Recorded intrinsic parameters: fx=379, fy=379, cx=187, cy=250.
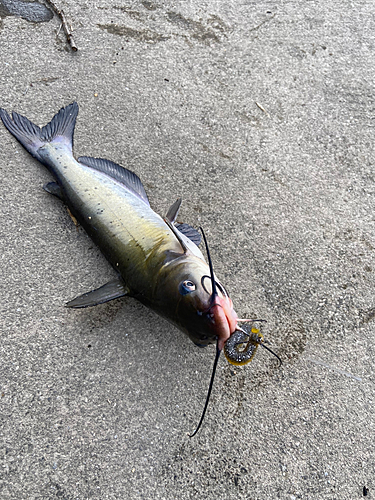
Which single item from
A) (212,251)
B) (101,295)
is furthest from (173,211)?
(101,295)

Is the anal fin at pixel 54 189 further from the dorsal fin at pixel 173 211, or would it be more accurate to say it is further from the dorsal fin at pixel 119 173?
the dorsal fin at pixel 173 211

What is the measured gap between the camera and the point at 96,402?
226 cm

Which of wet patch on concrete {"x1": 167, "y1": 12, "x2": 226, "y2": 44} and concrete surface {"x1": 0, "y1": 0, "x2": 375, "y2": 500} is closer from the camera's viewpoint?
concrete surface {"x1": 0, "y1": 0, "x2": 375, "y2": 500}

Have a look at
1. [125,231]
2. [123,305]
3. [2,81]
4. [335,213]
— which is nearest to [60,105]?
[2,81]

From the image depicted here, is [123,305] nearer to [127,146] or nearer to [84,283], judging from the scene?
[84,283]

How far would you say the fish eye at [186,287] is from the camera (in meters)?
1.98

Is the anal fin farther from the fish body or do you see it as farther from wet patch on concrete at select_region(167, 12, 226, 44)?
wet patch on concrete at select_region(167, 12, 226, 44)

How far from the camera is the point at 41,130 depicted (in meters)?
3.17

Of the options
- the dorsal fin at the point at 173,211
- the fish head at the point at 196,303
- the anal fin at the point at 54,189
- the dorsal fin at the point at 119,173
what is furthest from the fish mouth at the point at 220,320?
the anal fin at the point at 54,189

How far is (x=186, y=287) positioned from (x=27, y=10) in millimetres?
3798

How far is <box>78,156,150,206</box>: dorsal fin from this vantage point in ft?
9.49

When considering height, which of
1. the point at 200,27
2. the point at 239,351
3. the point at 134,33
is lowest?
the point at 239,351

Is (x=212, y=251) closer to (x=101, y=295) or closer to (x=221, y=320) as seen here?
(x=101, y=295)

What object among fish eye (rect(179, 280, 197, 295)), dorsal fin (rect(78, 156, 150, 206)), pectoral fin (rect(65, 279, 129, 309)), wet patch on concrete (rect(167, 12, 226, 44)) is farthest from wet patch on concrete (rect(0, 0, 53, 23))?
fish eye (rect(179, 280, 197, 295))
